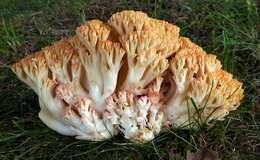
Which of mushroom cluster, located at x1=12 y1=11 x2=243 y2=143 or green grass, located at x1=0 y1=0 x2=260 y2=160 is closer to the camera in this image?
mushroom cluster, located at x1=12 y1=11 x2=243 y2=143

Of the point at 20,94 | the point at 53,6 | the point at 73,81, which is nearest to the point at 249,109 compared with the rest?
the point at 73,81

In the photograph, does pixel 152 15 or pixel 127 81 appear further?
pixel 152 15

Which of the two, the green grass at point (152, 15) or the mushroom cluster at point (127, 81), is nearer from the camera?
the mushroom cluster at point (127, 81)

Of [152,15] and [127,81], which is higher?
[127,81]

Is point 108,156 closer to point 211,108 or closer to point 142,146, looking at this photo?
point 142,146
